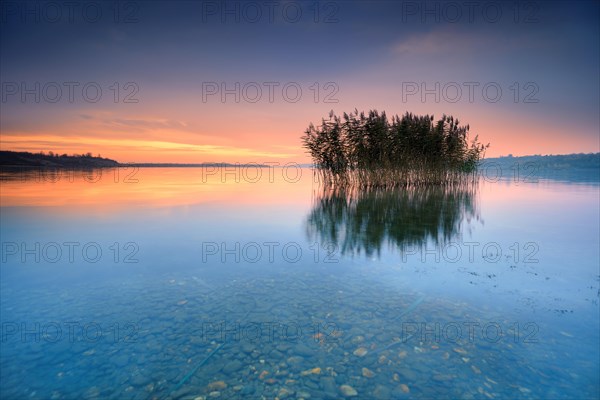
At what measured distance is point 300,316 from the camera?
7.18 meters

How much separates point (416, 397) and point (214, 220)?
17.5 m

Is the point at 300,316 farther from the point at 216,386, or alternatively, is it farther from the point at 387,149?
the point at 387,149

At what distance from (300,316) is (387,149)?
1511 inches

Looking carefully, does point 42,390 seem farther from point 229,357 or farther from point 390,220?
point 390,220

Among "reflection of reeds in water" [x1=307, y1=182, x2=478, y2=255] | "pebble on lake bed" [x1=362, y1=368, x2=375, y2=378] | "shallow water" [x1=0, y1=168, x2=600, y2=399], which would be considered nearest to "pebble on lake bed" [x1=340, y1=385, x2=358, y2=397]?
"shallow water" [x1=0, y1=168, x2=600, y2=399]

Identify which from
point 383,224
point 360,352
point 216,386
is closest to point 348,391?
point 360,352

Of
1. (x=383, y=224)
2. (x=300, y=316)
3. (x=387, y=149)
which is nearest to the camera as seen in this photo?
(x=300, y=316)

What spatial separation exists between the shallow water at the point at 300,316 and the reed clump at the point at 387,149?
86.7 feet

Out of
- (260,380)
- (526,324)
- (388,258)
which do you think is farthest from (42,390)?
(388,258)

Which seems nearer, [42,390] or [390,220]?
[42,390]

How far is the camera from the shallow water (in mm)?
5000

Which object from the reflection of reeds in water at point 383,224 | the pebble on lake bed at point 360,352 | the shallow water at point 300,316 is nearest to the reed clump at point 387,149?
the reflection of reeds in water at point 383,224

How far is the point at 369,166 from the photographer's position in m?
41.7

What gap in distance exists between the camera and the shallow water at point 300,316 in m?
5.00
